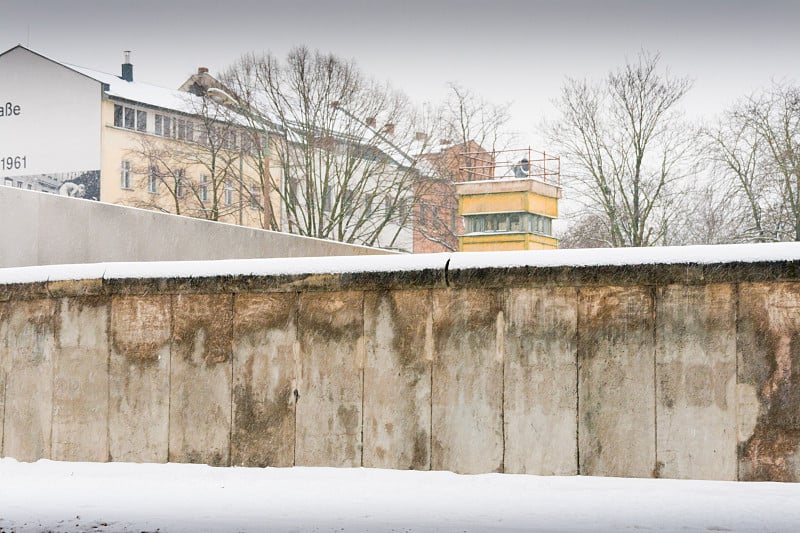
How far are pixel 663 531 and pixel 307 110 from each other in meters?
36.1

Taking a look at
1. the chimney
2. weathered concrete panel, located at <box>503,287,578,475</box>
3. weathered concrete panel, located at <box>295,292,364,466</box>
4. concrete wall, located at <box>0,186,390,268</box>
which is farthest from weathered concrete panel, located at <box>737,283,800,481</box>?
the chimney

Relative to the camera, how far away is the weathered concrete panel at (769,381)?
8641 millimetres

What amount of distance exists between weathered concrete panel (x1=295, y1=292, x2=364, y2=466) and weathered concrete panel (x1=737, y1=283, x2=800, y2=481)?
308cm

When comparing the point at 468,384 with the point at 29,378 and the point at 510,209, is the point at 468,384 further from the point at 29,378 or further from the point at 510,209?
the point at 510,209

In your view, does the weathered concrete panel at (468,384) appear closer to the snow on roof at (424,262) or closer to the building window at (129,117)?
the snow on roof at (424,262)

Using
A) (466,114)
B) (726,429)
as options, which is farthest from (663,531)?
(466,114)

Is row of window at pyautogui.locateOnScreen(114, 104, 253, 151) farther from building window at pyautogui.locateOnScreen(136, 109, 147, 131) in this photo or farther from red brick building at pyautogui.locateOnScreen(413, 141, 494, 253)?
red brick building at pyautogui.locateOnScreen(413, 141, 494, 253)

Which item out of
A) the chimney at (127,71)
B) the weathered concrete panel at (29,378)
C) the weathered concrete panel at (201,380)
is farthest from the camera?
the chimney at (127,71)

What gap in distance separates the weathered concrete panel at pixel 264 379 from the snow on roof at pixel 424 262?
299 millimetres

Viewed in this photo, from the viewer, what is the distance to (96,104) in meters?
51.2

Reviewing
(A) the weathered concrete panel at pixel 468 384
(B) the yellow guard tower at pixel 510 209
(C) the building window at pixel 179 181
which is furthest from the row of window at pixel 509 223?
(A) the weathered concrete panel at pixel 468 384

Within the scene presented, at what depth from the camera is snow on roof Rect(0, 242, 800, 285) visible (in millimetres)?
8828

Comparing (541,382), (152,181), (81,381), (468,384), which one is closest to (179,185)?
(152,181)

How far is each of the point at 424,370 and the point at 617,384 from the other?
5.14ft
